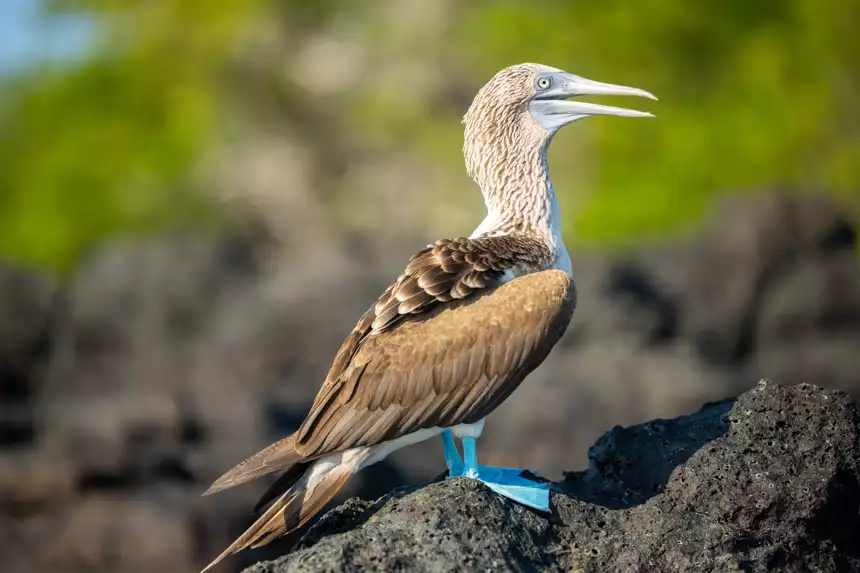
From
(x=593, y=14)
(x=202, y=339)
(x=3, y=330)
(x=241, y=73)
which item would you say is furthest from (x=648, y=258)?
(x=241, y=73)

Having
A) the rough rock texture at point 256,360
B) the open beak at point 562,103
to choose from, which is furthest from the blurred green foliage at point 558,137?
the open beak at point 562,103

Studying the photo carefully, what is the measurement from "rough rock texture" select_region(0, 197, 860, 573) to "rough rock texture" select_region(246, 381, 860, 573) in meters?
4.76

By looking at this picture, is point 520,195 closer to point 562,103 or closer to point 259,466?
point 562,103

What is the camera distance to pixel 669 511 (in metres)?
5.39

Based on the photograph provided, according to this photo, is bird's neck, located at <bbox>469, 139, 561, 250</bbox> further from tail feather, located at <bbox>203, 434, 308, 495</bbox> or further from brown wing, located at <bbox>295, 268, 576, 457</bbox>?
tail feather, located at <bbox>203, 434, 308, 495</bbox>

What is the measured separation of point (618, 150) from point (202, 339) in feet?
65.6

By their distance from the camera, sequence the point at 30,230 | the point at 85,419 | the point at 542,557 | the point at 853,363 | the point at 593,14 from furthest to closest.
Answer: the point at 30,230 → the point at 593,14 → the point at 853,363 → the point at 85,419 → the point at 542,557

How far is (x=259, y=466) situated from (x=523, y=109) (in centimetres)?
246

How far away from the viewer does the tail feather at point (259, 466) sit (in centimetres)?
530

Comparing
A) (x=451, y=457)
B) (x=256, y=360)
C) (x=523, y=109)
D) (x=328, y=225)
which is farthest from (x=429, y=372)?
(x=328, y=225)

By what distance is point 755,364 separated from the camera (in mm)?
15570

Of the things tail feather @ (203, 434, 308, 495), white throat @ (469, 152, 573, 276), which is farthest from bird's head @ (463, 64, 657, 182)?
tail feather @ (203, 434, 308, 495)

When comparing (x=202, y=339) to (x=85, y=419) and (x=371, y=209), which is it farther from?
(x=371, y=209)

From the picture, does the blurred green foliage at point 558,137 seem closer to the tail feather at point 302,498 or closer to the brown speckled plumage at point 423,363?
the brown speckled plumage at point 423,363
